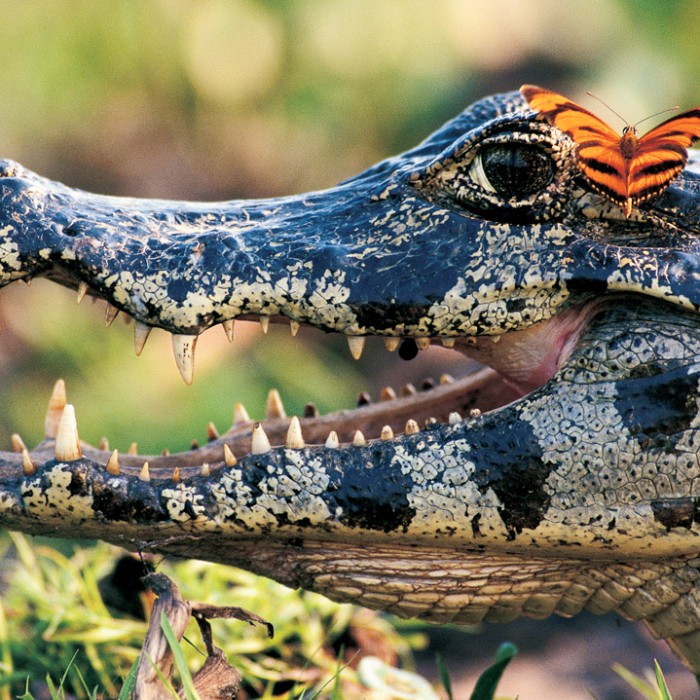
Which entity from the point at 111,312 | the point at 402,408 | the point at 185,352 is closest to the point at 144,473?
the point at 185,352

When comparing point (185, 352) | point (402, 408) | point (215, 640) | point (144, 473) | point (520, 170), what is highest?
point (520, 170)

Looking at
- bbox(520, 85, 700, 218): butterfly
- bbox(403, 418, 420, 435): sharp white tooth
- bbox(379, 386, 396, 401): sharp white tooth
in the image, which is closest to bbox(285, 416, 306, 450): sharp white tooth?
bbox(403, 418, 420, 435): sharp white tooth

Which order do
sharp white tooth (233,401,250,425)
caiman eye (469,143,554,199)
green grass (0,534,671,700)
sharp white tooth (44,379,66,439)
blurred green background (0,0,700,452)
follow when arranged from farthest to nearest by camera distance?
blurred green background (0,0,700,452), green grass (0,534,671,700), sharp white tooth (233,401,250,425), sharp white tooth (44,379,66,439), caiman eye (469,143,554,199)

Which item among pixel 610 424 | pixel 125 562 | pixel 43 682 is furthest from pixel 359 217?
pixel 43 682

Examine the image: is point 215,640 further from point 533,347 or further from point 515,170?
point 515,170

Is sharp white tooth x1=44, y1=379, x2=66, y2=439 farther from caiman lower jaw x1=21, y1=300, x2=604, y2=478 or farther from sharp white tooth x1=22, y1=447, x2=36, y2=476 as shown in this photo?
sharp white tooth x1=22, y1=447, x2=36, y2=476
